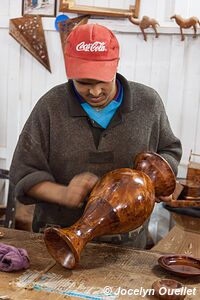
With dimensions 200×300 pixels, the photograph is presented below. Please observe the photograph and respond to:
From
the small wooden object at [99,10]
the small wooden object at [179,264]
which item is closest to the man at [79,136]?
the small wooden object at [179,264]

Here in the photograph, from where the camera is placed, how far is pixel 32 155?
6.21ft

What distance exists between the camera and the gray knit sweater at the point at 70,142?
1904 mm

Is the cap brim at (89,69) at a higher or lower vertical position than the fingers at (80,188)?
higher

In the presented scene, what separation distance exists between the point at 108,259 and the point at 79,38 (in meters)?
0.81

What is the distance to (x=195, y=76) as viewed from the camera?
3217 millimetres

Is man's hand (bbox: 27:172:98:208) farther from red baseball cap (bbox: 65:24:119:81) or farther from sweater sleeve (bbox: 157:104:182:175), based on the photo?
sweater sleeve (bbox: 157:104:182:175)

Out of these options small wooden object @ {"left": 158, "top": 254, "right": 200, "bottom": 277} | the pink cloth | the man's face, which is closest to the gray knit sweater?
the man's face

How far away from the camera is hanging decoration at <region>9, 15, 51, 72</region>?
3.43 meters

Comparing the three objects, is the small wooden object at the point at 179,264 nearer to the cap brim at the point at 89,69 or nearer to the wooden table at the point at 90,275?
the wooden table at the point at 90,275

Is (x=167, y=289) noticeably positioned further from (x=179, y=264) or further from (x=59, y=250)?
(x=59, y=250)

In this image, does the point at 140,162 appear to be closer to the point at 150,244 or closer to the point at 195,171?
the point at 195,171

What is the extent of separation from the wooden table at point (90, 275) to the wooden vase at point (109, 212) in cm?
7

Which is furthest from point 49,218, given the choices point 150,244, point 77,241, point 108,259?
point 150,244

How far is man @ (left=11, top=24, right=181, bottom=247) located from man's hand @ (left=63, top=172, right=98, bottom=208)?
0.20 feet
